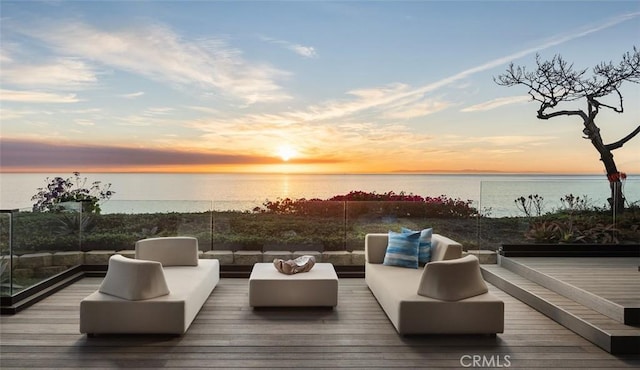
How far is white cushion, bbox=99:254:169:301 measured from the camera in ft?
12.1

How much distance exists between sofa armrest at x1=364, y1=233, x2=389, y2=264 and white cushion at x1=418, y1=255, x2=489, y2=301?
1756mm

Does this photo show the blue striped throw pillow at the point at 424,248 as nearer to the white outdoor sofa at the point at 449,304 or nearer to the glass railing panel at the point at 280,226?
the white outdoor sofa at the point at 449,304

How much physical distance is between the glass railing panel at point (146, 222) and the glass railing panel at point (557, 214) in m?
4.17

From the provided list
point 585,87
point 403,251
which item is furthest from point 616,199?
point 403,251

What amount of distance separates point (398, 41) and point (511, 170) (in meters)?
5.92

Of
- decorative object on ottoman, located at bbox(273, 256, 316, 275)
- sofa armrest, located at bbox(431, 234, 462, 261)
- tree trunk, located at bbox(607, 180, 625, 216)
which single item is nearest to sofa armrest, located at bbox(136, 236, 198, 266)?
decorative object on ottoman, located at bbox(273, 256, 316, 275)

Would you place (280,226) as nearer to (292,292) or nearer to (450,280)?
(292,292)

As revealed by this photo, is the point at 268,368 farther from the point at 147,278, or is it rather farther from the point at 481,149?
the point at 481,149

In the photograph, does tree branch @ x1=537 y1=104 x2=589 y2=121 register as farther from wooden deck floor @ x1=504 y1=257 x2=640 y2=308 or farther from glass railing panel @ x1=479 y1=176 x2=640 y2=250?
wooden deck floor @ x1=504 y1=257 x2=640 y2=308

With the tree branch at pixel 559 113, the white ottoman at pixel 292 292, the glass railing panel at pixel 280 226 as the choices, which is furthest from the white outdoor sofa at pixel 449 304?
the tree branch at pixel 559 113

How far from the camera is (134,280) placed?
370cm

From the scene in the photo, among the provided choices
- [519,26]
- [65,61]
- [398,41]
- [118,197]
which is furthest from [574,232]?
[65,61]

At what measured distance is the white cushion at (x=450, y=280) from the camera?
3.73 metres

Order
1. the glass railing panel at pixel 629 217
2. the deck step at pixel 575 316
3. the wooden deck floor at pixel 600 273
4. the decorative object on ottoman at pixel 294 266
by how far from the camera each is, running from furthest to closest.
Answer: the glass railing panel at pixel 629 217 → the decorative object on ottoman at pixel 294 266 → the wooden deck floor at pixel 600 273 → the deck step at pixel 575 316
